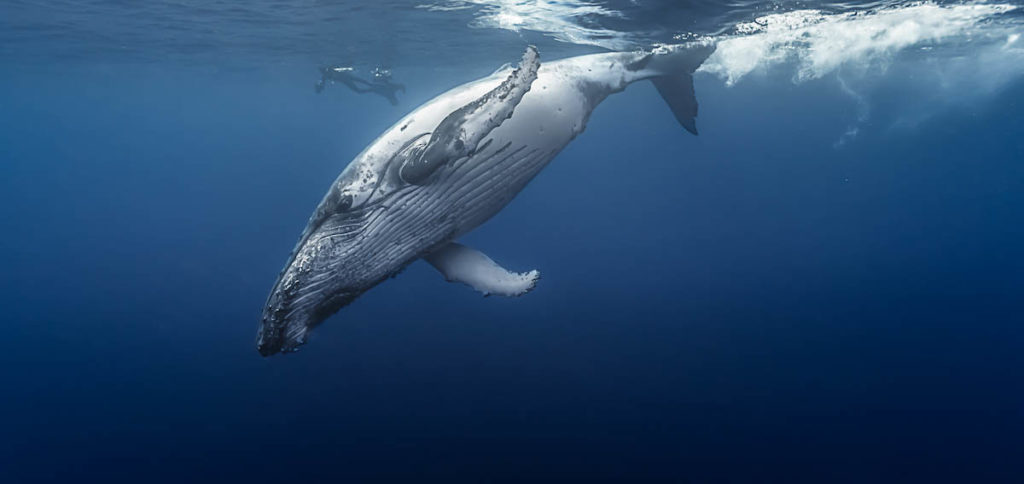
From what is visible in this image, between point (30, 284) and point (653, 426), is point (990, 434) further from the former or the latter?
point (30, 284)

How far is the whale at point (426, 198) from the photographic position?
143 inches

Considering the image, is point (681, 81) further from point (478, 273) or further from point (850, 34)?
point (850, 34)

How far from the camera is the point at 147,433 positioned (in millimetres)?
13328

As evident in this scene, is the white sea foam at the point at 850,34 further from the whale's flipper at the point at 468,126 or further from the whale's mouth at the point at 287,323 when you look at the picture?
the whale's mouth at the point at 287,323

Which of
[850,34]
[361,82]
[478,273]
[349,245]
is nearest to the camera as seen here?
[349,245]

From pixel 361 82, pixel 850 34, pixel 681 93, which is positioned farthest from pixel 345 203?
pixel 361 82

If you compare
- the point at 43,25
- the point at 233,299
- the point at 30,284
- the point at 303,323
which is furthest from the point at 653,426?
the point at 30,284

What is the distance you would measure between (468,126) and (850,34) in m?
21.3

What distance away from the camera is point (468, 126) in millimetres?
3621

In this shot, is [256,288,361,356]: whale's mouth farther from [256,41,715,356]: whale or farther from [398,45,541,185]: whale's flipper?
[398,45,541,185]: whale's flipper

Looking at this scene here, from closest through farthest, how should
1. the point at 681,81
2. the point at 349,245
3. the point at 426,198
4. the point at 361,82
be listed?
the point at 349,245, the point at 426,198, the point at 681,81, the point at 361,82

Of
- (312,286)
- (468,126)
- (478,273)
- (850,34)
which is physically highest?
(468,126)

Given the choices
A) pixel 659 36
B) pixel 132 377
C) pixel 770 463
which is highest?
pixel 659 36

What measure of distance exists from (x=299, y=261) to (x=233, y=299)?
76.7ft
